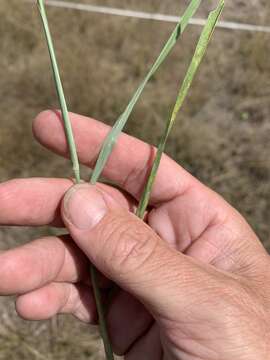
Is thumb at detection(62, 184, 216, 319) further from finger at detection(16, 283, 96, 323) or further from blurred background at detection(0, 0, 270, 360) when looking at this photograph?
blurred background at detection(0, 0, 270, 360)

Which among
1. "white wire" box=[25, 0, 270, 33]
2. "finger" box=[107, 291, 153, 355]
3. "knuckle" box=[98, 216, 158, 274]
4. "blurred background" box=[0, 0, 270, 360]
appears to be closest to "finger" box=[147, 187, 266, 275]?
"finger" box=[107, 291, 153, 355]

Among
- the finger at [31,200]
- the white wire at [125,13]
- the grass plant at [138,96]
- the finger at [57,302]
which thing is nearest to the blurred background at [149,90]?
the white wire at [125,13]

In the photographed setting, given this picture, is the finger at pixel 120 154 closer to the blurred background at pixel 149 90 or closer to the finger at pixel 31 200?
the finger at pixel 31 200

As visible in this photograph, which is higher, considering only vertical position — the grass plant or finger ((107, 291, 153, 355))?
the grass plant

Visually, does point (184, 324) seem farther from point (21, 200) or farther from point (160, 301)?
point (21, 200)

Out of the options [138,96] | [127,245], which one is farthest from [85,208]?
[138,96]

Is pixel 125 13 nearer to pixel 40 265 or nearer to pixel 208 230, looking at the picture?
pixel 208 230
